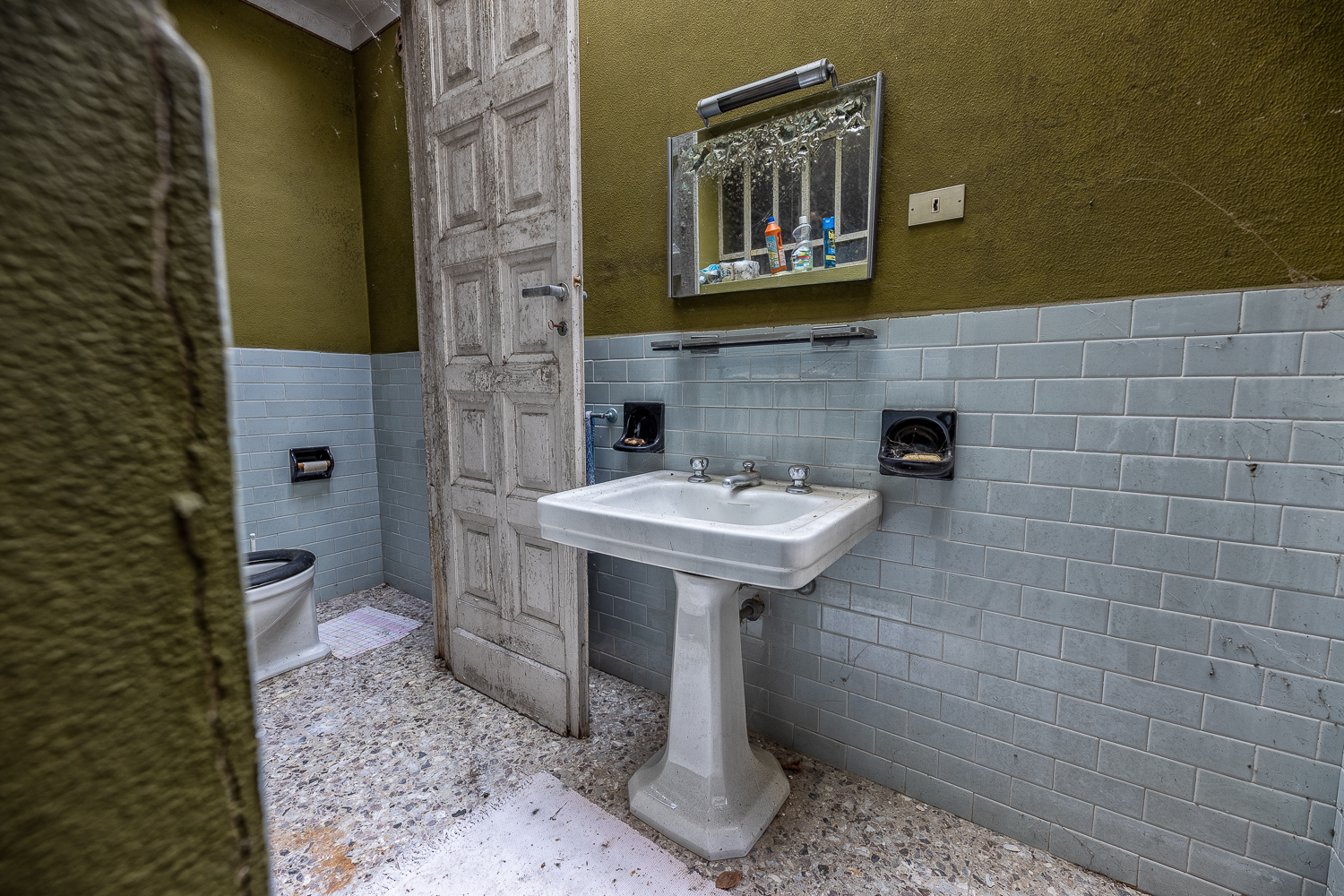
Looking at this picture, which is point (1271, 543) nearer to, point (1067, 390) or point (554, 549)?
point (1067, 390)

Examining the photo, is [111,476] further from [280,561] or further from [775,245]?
[280,561]

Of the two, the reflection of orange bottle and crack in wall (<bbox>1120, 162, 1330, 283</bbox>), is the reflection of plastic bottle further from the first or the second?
crack in wall (<bbox>1120, 162, 1330, 283</bbox>)

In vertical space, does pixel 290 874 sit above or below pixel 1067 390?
below

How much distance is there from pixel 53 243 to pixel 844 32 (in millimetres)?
1781

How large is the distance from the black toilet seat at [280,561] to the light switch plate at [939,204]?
8.30 ft

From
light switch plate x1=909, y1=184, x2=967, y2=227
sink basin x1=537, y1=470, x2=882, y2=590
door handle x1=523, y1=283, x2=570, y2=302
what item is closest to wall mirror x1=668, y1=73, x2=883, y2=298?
light switch plate x1=909, y1=184, x2=967, y2=227

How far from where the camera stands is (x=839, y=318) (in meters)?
1.56

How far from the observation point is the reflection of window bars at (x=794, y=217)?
58.1 inches

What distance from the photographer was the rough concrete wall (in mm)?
211

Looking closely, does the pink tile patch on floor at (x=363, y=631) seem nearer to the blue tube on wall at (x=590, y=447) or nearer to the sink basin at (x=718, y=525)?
the blue tube on wall at (x=590, y=447)

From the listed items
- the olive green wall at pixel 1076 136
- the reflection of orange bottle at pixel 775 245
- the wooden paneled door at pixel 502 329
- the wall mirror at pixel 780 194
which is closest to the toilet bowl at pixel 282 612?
the wooden paneled door at pixel 502 329

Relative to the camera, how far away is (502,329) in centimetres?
187

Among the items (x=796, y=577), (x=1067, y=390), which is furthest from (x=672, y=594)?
(x=1067, y=390)

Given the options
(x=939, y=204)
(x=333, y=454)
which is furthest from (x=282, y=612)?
(x=939, y=204)
